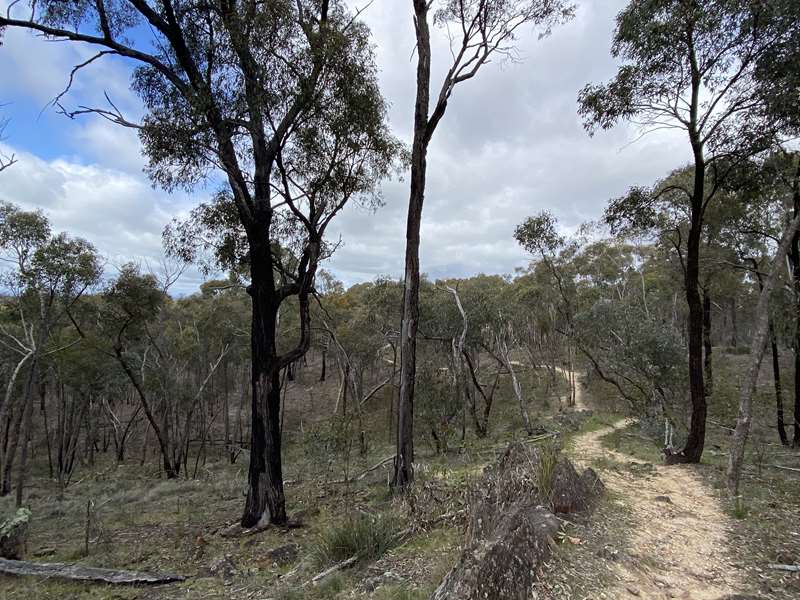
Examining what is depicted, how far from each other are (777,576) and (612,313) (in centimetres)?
1435

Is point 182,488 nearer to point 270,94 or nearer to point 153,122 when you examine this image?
point 153,122

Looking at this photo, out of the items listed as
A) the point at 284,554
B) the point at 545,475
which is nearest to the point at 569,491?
the point at 545,475

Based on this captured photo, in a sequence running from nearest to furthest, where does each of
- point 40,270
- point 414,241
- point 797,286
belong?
point 414,241 < point 797,286 < point 40,270

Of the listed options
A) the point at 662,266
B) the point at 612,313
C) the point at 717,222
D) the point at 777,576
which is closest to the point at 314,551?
the point at 777,576

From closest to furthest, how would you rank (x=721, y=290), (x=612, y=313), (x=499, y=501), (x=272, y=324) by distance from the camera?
(x=499, y=501)
(x=272, y=324)
(x=612, y=313)
(x=721, y=290)

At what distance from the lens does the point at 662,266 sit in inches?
803

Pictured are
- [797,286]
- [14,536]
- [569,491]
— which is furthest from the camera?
[797,286]

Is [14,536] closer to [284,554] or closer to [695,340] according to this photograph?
[284,554]

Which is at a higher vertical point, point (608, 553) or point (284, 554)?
point (608, 553)

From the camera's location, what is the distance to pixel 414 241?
820cm

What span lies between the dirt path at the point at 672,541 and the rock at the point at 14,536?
352 inches

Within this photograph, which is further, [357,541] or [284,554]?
[284,554]

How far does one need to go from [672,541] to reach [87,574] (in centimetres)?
702

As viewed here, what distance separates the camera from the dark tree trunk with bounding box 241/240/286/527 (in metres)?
7.48
